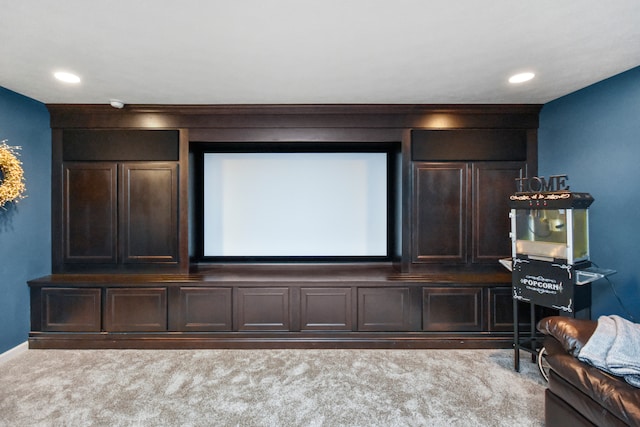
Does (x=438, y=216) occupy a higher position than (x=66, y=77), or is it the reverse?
(x=66, y=77)

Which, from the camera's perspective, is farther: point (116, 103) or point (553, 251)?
point (116, 103)

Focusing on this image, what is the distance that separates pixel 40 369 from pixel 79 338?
15.4 inches

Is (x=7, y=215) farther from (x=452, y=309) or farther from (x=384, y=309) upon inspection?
(x=452, y=309)

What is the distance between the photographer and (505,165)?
10.7 ft

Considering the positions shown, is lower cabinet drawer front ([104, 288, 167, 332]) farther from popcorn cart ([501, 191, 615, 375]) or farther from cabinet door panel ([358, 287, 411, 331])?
popcorn cart ([501, 191, 615, 375])

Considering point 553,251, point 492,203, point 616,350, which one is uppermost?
point 492,203

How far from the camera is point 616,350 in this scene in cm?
152

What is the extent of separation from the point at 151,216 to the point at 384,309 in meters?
2.70

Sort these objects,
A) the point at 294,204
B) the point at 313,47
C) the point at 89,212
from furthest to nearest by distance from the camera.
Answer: the point at 294,204 → the point at 89,212 → the point at 313,47

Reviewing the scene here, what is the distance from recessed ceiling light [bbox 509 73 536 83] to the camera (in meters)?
2.47

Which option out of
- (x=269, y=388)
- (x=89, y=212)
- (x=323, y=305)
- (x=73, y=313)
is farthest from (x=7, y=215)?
(x=323, y=305)

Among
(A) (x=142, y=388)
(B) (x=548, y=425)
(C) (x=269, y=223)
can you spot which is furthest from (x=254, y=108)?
(B) (x=548, y=425)

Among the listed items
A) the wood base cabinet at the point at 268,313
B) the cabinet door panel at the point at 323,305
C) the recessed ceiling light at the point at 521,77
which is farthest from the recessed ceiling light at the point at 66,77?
the recessed ceiling light at the point at 521,77

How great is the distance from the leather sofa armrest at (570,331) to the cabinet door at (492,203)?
1.42 m
